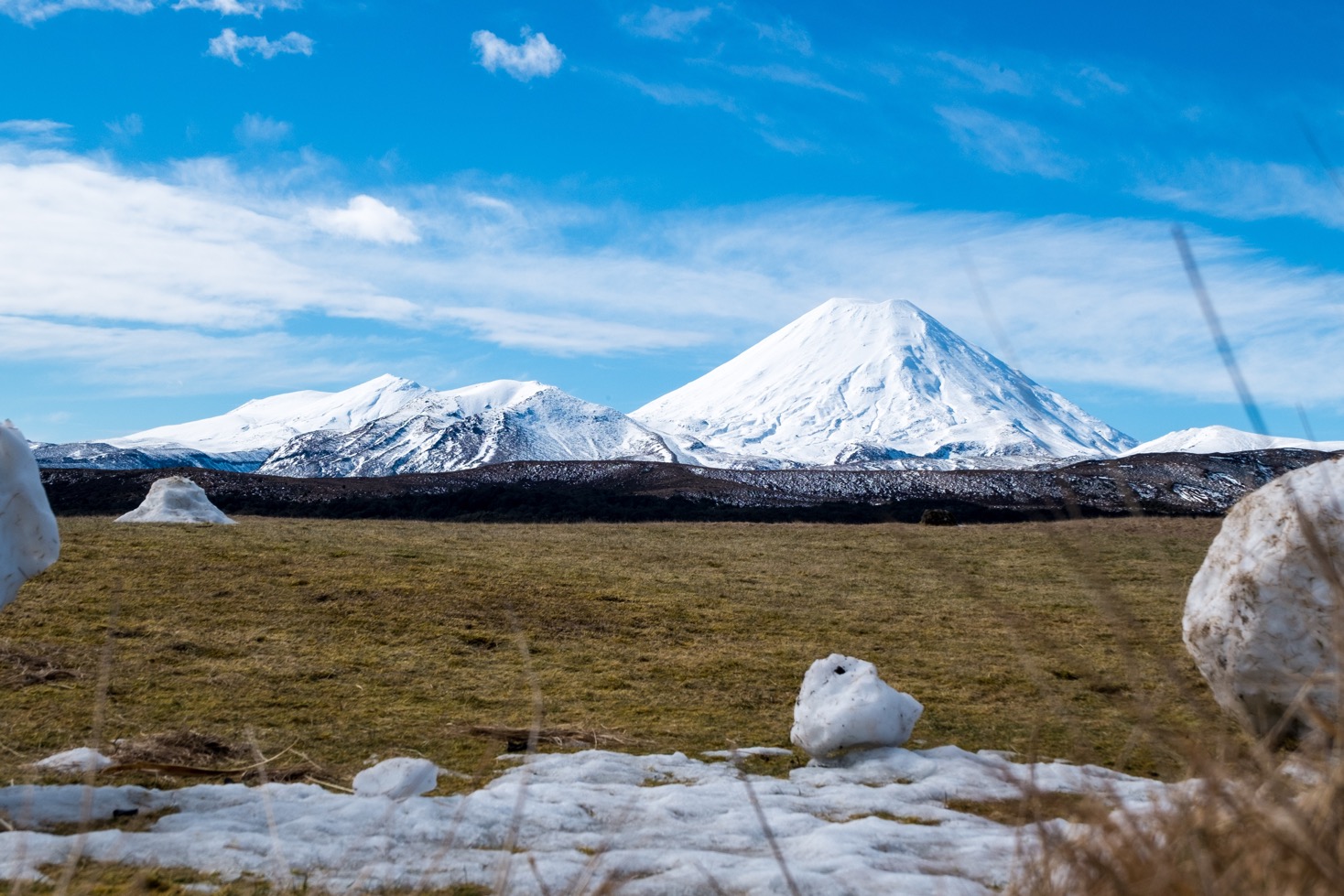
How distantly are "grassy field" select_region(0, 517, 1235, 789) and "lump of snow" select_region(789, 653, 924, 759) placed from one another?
749 mm

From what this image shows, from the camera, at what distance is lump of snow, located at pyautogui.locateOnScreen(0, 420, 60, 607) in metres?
6.82

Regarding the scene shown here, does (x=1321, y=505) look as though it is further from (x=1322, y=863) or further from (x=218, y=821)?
(x=218, y=821)

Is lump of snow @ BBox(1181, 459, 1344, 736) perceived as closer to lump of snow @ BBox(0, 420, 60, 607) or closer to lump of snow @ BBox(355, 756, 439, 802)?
lump of snow @ BBox(355, 756, 439, 802)

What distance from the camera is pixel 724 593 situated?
61.0 ft

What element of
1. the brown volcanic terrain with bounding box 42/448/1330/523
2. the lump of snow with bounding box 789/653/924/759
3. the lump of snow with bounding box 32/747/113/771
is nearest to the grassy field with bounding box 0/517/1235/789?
the lump of snow with bounding box 32/747/113/771

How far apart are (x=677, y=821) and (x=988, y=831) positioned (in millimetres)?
1958

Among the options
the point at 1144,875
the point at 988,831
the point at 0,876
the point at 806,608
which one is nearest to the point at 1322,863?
the point at 1144,875

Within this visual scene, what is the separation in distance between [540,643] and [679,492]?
28.9 metres

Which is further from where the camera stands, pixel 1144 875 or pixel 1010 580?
pixel 1010 580

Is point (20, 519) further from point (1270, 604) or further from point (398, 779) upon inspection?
point (1270, 604)

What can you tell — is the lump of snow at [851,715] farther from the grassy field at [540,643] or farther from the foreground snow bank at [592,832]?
the grassy field at [540,643]

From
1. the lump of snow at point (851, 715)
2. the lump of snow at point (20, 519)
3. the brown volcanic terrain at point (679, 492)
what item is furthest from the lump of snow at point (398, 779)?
the brown volcanic terrain at point (679, 492)

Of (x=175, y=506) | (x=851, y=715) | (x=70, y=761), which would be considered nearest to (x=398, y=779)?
(x=70, y=761)

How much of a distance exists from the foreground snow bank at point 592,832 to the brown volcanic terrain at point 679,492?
26.7 meters
